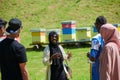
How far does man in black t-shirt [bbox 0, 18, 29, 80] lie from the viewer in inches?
235

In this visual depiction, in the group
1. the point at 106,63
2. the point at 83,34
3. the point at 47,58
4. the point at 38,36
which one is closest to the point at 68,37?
the point at 83,34

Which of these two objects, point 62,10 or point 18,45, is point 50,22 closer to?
point 62,10

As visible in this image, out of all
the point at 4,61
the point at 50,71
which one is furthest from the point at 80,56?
the point at 4,61

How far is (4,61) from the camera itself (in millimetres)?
6137

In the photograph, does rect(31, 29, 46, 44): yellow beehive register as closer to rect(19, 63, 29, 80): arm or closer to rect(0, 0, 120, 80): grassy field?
rect(0, 0, 120, 80): grassy field

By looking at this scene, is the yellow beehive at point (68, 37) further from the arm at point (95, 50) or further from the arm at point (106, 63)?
the arm at point (106, 63)

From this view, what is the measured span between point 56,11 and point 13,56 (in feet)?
69.3

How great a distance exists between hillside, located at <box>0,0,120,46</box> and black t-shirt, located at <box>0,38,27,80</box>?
60.6 feet

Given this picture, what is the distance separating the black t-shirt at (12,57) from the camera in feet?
19.5

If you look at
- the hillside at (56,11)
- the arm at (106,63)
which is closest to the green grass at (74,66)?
the arm at (106,63)

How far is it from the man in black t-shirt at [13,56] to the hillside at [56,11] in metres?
18.5

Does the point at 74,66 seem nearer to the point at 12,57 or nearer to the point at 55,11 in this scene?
the point at 12,57

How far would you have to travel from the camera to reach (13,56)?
236 inches

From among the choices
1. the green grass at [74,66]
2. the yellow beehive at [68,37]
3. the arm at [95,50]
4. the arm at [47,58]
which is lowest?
the green grass at [74,66]
